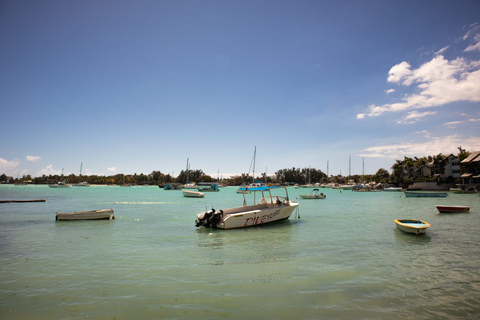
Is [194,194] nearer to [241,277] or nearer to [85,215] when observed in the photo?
[85,215]

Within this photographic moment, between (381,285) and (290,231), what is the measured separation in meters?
12.0

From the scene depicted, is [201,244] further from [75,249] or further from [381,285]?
[381,285]

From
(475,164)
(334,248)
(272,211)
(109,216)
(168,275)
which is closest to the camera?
(168,275)

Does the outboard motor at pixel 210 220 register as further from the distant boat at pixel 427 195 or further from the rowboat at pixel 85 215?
the distant boat at pixel 427 195

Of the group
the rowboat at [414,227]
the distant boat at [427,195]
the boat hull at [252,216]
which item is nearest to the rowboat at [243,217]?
the boat hull at [252,216]

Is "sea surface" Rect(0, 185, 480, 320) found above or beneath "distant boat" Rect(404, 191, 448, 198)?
beneath

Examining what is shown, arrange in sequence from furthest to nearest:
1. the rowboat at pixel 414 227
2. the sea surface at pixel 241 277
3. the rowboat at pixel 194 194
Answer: the rowboat at pixel 194 194, the rowboat at pixel 414 227, the sea surface at pixel 241 277

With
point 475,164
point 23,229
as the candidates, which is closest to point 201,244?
point 23,229

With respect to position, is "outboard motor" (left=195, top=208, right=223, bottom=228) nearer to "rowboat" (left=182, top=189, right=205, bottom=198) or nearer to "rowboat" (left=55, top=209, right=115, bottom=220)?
"rowboat" (left=55, top=209, right=115, bottom=220)

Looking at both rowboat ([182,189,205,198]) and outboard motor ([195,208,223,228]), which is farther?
rowboat ([182,189,205,198])

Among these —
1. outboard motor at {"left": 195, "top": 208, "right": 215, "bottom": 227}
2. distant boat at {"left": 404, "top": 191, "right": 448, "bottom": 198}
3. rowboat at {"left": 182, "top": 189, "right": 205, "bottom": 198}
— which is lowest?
rowboat at {"left": 182, "top": 189, "right": 205, "bottom": 198}

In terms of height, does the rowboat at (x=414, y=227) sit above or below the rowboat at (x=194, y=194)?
above

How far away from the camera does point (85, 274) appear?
420 inches

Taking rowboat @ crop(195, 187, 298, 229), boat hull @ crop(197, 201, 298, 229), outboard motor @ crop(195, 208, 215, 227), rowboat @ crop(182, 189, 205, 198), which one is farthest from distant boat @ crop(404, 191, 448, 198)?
outboard motor @ crop(195, 208, 215, 227)
